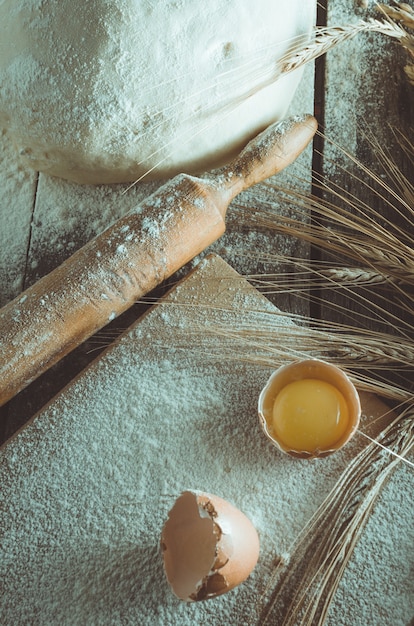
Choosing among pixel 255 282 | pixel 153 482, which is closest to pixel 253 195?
pixel 255 282

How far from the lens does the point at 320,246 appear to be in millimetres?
1140

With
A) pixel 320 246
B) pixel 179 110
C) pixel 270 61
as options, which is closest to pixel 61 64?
pixel 179 110

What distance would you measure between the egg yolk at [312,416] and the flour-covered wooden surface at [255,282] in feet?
0.26

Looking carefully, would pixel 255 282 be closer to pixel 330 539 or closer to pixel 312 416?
pixel 312 416

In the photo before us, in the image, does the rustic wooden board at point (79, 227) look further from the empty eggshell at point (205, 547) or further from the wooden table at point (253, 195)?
the empty eggshell at point (205, 547)

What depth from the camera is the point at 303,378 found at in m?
0.96

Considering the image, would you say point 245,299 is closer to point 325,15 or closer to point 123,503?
point 123,503

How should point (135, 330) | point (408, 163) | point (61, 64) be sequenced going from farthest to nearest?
point (408, 163) → point (135, 330) → point (61, 64)

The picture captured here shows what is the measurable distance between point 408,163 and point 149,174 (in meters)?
0.49

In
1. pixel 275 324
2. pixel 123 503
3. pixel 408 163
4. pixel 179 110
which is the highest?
pixel 179 110

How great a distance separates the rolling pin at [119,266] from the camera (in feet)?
3.07

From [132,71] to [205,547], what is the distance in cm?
71

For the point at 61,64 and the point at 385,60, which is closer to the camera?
the point at 61,64

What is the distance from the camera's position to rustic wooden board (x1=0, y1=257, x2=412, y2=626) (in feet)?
3.08
